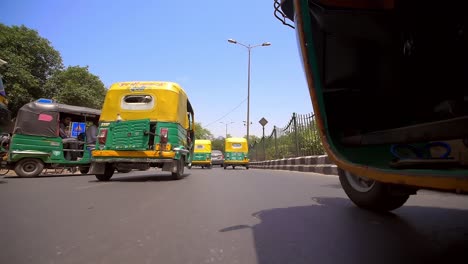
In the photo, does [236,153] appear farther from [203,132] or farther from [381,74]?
[203,132]

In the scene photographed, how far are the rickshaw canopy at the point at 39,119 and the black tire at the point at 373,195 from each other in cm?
958

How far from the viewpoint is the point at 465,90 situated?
1949mm

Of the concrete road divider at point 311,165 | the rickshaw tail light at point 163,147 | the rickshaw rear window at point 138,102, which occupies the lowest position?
the concrete road divider at point 311,165

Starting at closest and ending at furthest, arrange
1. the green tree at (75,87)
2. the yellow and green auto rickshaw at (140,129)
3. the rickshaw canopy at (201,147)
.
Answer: the yellow and green auto rickshaw at (140,129)
the rickshaw canopy at (201,147)
the green tree at (75,87)

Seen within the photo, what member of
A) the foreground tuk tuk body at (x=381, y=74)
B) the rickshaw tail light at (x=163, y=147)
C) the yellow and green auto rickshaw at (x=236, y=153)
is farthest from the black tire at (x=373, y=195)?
the yellow and green auto rickshaw at (x=236, y=153)

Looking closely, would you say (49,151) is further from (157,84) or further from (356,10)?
(356,10)

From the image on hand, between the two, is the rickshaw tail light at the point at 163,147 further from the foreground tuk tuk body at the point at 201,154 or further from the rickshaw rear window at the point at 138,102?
the foreground tuk tuk body at the point at 201,154

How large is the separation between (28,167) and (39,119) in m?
1.52

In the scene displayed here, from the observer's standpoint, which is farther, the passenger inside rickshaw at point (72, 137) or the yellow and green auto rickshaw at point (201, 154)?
the yellow and green auto rickshaw at point (201, 154)

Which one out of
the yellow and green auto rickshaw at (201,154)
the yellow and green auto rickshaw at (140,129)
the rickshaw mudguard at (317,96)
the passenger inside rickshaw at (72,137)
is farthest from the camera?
the yellow and green auto rickshaw at (201,154)

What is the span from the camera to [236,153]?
23.4 meters

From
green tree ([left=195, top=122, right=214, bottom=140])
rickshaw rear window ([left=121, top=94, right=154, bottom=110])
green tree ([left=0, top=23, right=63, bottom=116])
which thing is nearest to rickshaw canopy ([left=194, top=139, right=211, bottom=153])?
green tree ([left=0, top=23, right=63, bottom=116])

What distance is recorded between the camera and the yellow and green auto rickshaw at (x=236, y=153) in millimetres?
23169

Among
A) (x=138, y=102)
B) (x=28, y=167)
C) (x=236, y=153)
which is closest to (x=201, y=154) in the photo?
(x=236, y=153)
